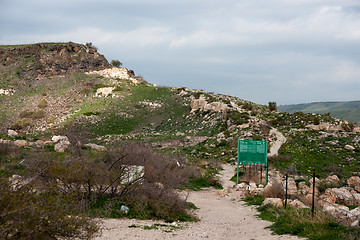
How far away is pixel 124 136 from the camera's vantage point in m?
45.3

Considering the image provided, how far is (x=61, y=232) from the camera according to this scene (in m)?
5.91

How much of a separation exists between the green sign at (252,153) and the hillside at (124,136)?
5.33 feet

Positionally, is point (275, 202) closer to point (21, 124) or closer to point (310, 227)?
point (310, 227)

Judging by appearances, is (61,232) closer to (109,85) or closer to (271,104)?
(271,104)

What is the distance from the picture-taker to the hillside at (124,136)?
1112cm

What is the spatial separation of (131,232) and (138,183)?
2653 millimetres

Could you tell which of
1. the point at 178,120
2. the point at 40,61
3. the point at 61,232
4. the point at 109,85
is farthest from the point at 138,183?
the point at 40,61

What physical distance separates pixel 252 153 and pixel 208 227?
9.83m

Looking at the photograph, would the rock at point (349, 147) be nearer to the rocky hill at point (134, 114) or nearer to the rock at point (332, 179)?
the rocky hill at point (134, 114)

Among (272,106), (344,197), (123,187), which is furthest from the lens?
(272,106)

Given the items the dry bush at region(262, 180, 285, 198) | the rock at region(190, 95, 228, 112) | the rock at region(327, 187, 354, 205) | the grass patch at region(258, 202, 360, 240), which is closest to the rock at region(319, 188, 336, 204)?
the rock at region(327, 187, 354, 205)

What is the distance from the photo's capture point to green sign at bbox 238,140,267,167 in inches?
781

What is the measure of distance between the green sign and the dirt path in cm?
555

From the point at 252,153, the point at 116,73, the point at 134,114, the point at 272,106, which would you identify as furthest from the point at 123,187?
the point at 116,73
